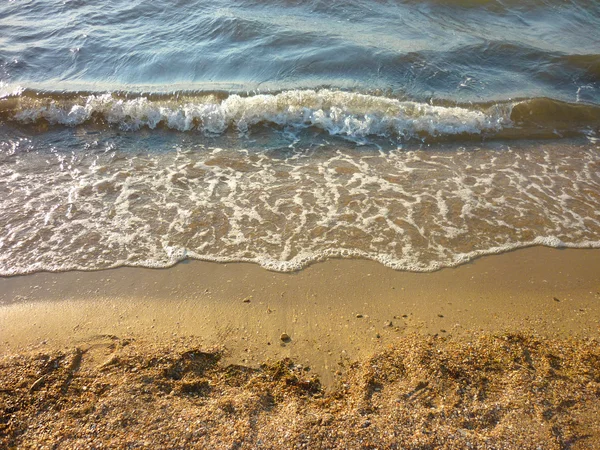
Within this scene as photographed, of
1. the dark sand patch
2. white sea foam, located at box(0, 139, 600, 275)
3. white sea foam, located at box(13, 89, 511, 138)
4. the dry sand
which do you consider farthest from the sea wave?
the dark sand patch

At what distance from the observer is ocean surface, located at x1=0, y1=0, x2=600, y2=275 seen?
495 cm

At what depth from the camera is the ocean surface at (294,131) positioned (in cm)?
495

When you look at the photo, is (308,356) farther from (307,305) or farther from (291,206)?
(291,206)

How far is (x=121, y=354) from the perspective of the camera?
134 inches

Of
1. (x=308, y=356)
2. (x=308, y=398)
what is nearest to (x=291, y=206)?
(x=308, y=356)

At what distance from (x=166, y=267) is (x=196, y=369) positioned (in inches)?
59.0

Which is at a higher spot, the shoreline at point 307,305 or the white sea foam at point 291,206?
the white sea foam at point 291,206

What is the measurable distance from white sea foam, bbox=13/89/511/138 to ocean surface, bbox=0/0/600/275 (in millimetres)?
41

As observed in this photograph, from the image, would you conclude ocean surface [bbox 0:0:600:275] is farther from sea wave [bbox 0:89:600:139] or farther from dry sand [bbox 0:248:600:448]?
dry sand [bbox 0:248:600:448]

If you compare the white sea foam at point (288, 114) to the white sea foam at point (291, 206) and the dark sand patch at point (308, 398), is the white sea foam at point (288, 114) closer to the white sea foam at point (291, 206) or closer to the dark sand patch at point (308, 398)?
the white sea foam at point (291, 206)

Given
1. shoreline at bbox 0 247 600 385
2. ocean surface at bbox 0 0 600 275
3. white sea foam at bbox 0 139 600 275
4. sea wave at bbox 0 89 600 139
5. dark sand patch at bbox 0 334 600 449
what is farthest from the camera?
sea wave at bbox 0 89 600 139

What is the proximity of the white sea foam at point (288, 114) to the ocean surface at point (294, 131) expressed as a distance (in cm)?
4

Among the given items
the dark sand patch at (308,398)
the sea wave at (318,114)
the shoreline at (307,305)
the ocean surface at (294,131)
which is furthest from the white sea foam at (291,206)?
the dark sand patch at (308,398)

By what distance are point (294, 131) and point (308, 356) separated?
493 cm
